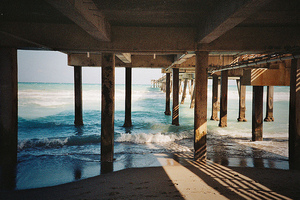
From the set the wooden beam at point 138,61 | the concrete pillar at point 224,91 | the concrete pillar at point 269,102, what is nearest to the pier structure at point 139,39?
the wooden beam at point 138,61

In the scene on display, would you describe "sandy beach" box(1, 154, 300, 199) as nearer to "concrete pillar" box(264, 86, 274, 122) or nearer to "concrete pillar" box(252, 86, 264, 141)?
"concrete pillar" box(252, 86, 264, 141)

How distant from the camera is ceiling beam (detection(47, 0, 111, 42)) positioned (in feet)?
9.48

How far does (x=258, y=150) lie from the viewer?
23.1ft

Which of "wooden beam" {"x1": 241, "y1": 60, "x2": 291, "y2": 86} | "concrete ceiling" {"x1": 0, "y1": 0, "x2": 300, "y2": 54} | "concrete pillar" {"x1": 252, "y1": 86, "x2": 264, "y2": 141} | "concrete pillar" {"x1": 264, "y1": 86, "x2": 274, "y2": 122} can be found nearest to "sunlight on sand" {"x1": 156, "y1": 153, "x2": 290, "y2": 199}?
"concrete ceiling" {"x1": 0, "y1": 0, "x2": 300, "y2": 54}

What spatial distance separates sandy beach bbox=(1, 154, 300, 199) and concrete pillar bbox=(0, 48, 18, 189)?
1.62 metres

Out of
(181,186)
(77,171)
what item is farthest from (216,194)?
(77,171)

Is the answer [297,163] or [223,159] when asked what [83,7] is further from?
[297,163]

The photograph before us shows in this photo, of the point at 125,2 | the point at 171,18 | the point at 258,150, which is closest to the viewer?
the point at 125,2

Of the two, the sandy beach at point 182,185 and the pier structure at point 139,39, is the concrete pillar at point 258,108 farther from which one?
the sandy beach at point 182,185

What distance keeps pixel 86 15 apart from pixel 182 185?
3.80m

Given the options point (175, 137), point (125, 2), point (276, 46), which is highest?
point (125, 2)

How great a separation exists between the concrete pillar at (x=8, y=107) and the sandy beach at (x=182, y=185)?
1.62 m

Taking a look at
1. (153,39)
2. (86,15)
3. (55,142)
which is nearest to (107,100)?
(153,39)

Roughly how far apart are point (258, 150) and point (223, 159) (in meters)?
1.96
